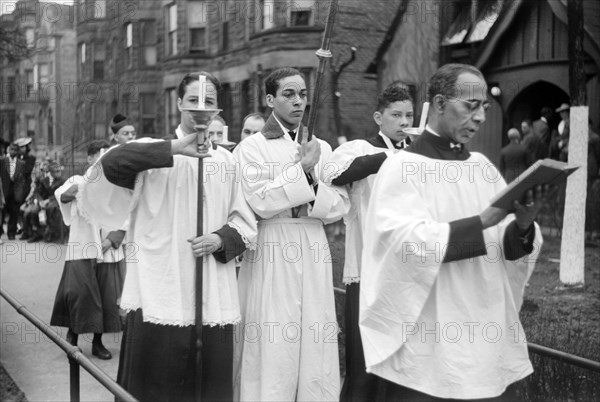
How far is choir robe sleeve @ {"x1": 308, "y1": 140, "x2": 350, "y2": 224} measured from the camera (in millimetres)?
4926

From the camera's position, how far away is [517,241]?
3322 millimetres

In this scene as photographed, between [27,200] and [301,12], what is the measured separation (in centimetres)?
809

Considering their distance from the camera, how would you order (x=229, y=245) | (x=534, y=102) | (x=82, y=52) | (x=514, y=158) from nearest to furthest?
(x=229, y=245) → (x=514, y=158) → (x=534, y=102) → (x=82, y=52)

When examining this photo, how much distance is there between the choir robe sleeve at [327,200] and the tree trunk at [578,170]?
4944mm

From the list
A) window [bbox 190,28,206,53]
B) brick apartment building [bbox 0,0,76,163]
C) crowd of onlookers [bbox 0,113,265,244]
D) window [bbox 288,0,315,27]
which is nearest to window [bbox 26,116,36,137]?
brick apartment building [bbox 0,0,76,163]

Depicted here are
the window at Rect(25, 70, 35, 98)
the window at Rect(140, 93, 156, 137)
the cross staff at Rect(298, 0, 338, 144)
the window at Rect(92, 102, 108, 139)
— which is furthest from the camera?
the window at Rect(25, 70, 35, 98)

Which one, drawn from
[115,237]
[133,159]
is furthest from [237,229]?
[115,237]

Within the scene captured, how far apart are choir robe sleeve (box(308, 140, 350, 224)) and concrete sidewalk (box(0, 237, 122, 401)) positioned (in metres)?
2.35

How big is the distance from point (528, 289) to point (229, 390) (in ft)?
17.7

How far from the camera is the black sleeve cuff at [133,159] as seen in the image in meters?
4.55

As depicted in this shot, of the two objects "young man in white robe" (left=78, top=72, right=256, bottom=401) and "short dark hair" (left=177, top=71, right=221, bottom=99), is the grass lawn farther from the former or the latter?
"short dark hair" (left=177, top=71, right=221, bottom=99)

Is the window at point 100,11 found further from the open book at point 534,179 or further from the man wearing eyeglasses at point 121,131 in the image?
the open book at point 534,179

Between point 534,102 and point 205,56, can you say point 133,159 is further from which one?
point 205,56

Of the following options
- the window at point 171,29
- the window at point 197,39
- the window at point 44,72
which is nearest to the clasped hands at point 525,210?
the window at point 197,39
